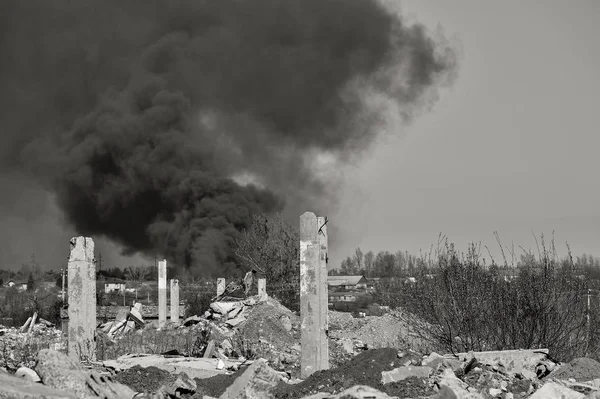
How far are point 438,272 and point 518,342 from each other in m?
1.85

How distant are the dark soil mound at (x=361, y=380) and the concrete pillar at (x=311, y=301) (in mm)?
830

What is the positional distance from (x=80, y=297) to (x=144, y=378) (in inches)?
114

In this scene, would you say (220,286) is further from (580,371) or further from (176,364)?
(580,371)

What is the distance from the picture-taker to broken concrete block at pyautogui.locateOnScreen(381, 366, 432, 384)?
889 centimetres

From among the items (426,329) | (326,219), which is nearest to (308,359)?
(326,219)

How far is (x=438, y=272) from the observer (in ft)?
42.4

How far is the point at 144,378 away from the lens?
31.2ft

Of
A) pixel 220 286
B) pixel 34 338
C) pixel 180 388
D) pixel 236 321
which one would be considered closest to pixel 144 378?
pixel 180 388

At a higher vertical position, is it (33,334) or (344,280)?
(344,280)


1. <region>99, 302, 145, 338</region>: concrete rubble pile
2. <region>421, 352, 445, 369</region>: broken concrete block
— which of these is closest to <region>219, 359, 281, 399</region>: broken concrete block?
<region>421, 352, 445, 369</region>: broken concrete block

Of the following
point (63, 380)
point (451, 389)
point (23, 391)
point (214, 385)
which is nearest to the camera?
point (23, 391)

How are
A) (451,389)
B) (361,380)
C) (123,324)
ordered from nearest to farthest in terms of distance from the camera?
1. (451,389)
2. (361,380)
3. (123,324)

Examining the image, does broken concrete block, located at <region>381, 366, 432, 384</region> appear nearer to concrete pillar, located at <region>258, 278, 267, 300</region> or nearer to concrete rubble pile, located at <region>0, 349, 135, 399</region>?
concrete rubble pile, located at <region>0, 349, 135, 399</region>

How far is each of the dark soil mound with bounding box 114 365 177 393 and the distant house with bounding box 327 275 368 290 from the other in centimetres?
5931
